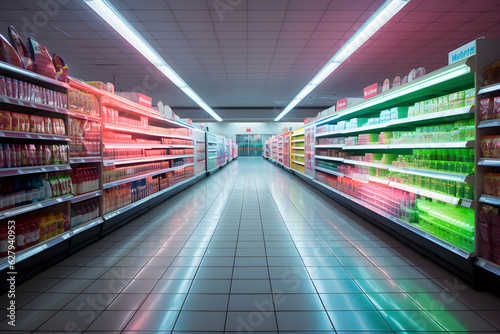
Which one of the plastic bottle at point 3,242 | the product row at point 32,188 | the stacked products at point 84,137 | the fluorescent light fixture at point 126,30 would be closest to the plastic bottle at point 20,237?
the plastic bottle at point 3,242

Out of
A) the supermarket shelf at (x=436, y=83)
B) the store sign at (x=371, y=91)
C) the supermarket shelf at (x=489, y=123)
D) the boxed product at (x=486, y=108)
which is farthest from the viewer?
the store sign at (x=371, y=91)

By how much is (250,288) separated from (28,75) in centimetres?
290

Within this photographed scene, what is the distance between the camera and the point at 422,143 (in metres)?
3.00

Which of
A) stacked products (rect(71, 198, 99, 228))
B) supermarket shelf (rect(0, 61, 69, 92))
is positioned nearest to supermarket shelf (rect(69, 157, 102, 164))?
stacked products (rect(71, 198, 99, 228))

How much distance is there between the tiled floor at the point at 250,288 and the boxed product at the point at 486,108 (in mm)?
1516

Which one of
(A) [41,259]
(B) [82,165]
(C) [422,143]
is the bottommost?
(A) [41,259]

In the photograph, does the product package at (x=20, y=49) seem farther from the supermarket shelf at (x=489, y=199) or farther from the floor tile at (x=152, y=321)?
the supermarket shelf at (x=489, y=199)

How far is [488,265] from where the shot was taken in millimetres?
2064

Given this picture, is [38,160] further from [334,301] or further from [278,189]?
[278,189]

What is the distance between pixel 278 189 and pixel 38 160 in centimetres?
616

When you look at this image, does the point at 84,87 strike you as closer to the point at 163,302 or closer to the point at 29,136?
the point at 29,136

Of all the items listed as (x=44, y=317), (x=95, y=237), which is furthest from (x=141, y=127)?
(x=44, y=317)

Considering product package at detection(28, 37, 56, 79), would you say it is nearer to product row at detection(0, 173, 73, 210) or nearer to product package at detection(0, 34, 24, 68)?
product package at detection(0, 34, 24, 68)

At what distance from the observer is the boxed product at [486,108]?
2.14 meters
